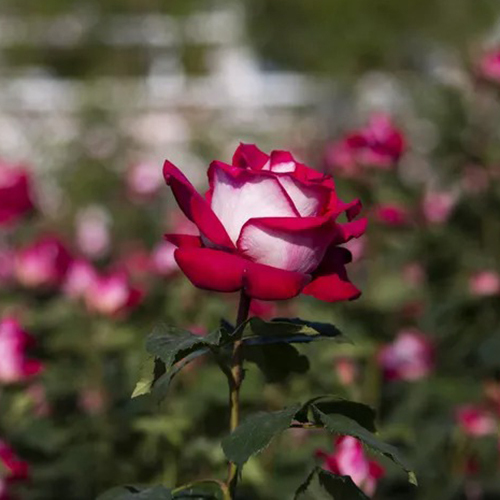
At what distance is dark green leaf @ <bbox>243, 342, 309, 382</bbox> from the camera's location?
114cm

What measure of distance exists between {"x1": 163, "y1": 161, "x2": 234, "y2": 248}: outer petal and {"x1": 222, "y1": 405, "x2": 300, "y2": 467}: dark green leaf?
0.14m

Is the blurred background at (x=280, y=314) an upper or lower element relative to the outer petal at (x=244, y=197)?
lower

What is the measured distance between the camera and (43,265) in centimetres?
260

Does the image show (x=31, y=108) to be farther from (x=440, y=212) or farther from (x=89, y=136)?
(x=440, y=212)

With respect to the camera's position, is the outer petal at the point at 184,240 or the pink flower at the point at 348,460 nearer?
the outer petal at the point at 184,240

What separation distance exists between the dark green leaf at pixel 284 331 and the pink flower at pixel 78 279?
1.34 meters

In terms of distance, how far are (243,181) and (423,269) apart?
1.91m

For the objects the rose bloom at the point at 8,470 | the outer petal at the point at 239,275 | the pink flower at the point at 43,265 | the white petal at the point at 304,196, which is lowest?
the pink flower at the point at 43,265

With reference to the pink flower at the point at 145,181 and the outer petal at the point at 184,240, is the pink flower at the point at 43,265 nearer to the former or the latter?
the pink flower at the point at 145,181

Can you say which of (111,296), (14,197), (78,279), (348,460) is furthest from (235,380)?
(14,197)

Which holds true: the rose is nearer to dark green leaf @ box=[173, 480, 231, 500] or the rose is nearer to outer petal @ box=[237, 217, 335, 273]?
outer petal @ box=[237, 217, 335, 273]

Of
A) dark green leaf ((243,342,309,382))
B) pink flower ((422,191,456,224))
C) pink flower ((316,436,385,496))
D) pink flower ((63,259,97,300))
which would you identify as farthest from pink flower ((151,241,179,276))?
dark green leaf ((243,342,309,382))

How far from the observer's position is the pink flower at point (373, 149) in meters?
2.34

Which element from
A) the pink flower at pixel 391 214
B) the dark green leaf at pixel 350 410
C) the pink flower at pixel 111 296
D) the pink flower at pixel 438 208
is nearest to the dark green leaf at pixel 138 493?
the dark green leaf at pixel 350 410
